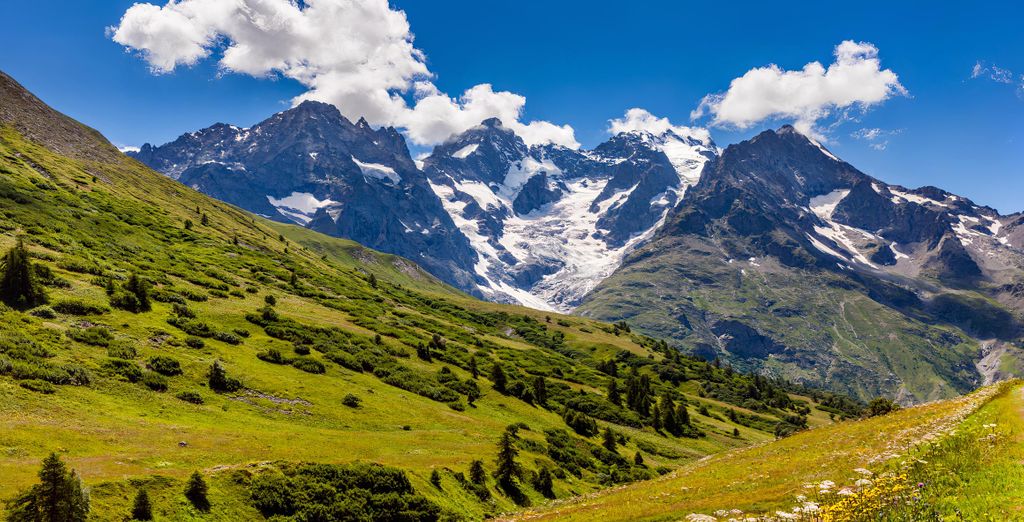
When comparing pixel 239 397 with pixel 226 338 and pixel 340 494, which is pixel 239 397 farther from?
pixel 340 494

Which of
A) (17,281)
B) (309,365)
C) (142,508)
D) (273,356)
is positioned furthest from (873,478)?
(17,281)

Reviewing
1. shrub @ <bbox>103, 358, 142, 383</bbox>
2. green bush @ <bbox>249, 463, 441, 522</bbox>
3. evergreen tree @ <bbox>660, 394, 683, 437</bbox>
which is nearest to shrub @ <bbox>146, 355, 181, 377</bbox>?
shrub @ <bbox>103, 358, 142, 383</bbox>

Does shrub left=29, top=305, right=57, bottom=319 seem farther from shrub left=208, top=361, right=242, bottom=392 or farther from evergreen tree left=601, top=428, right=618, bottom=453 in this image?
evergreen tree left=601, top=428, right=618, bottom=453

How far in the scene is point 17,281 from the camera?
5100 centimetres

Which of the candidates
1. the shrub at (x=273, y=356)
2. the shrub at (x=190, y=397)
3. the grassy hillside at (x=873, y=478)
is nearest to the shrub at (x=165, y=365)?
the shrub at (x=190, y=397)

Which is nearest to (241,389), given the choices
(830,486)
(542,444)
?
(542,444)

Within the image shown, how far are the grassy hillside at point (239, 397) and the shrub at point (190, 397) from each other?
15 centimetres

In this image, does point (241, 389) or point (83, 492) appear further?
point (241, 389)

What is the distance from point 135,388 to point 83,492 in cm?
2309

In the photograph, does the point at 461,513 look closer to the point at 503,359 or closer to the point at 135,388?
the point at 135,388

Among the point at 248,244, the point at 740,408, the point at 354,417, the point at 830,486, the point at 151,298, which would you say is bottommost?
the point at 740,408

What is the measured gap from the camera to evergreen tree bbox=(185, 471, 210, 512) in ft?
91.9

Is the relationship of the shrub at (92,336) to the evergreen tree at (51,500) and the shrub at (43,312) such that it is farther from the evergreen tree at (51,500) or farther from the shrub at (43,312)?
the evergreen tree at (51,500)

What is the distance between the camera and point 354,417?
56.0 metres
